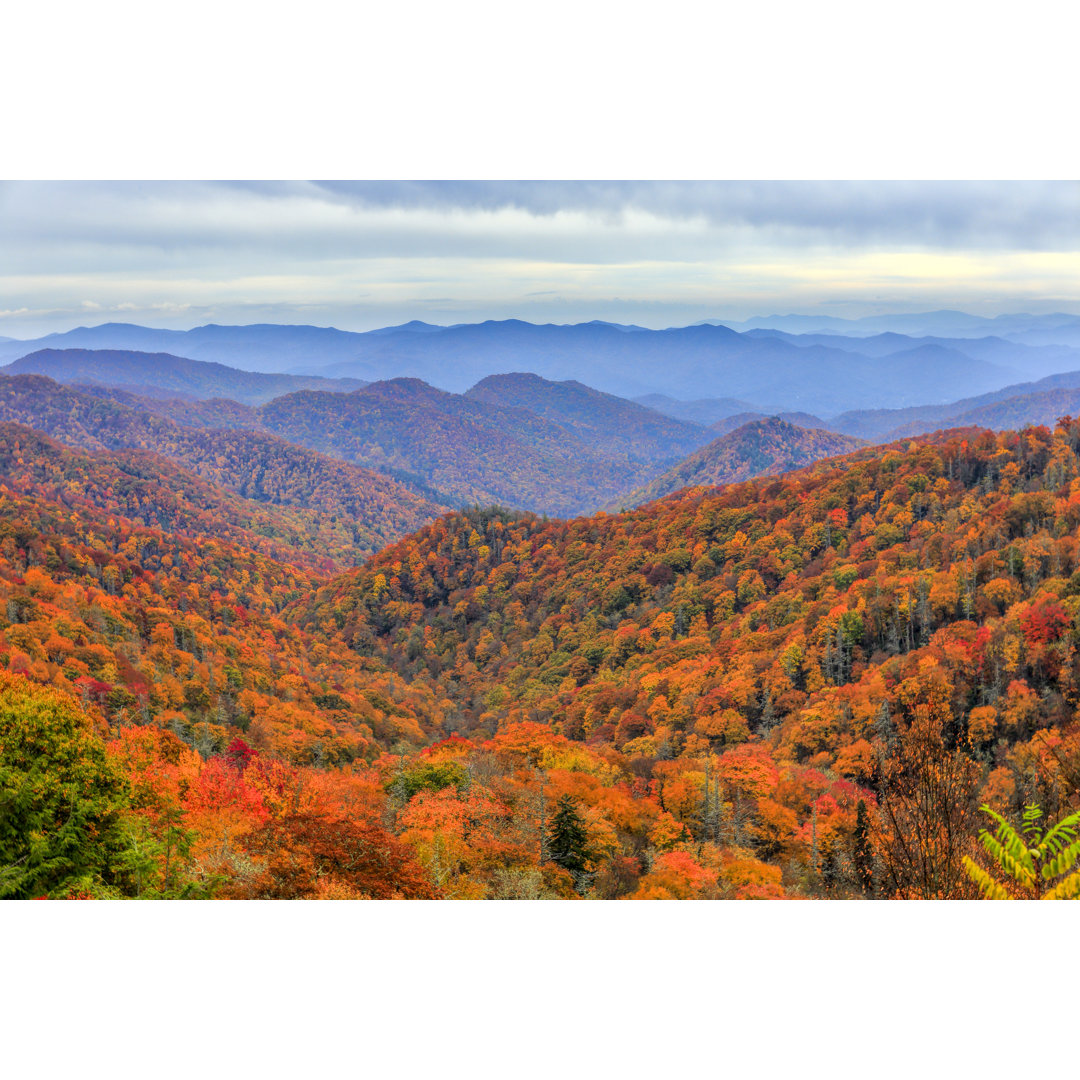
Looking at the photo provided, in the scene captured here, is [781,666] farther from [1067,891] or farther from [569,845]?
[1067,891]

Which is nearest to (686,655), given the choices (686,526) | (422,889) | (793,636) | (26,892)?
(793,636)

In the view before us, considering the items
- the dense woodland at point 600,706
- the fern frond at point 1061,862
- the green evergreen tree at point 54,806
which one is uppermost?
the fern frond at point 1061,862

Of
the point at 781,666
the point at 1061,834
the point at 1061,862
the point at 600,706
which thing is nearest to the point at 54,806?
the point at 1061,862

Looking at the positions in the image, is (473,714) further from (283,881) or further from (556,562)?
(283,881)

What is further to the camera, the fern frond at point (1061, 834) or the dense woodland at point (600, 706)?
the dense woodland at point (600, 706)

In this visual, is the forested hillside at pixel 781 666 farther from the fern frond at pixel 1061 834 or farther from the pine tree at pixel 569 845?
the fern frond at pixel 1061 834

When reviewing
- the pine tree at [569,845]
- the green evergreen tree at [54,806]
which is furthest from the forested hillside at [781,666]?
the green evergreen tree at [54,806]
